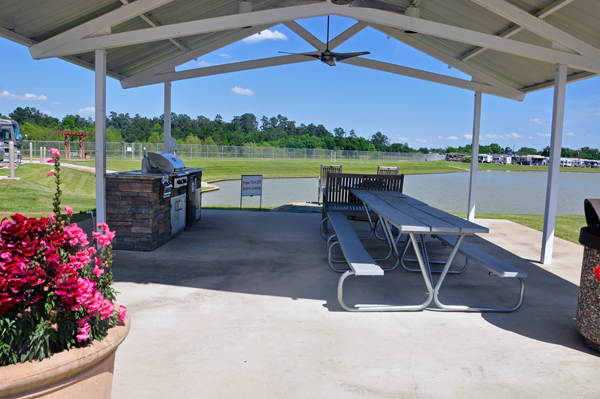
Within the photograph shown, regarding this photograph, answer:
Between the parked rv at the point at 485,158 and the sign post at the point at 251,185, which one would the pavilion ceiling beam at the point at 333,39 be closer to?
the sign post at the point at 251,185

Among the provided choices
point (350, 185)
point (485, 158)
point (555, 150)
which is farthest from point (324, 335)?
point (485, 158)

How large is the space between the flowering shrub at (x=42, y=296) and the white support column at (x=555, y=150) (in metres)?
6.19

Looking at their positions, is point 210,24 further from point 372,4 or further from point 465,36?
point 465,36

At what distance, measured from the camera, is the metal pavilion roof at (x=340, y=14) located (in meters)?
5.69

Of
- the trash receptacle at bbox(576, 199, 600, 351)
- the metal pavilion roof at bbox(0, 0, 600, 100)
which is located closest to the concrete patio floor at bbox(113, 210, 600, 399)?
the trash receptacle at bbox(576, 199, 600, 351)

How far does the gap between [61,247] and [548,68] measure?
805cm

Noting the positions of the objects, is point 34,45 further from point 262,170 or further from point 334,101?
point 334,101

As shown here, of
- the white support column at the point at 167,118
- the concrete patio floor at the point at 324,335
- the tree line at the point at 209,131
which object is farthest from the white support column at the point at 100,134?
the tree line at the point at 209,131

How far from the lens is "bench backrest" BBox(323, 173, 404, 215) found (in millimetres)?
8273

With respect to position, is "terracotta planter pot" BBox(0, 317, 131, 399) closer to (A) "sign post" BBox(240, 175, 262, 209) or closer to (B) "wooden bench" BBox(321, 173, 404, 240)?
(B) "wooden bench" BBox(321, 173, 404, 240)

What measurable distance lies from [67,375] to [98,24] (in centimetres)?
535

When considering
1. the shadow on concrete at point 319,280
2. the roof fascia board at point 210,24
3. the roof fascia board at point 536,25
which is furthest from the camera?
the roof fascia board at point 210,24

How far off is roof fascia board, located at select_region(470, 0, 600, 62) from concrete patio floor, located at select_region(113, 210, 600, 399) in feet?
9.55

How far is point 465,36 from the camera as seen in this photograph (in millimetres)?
5793
